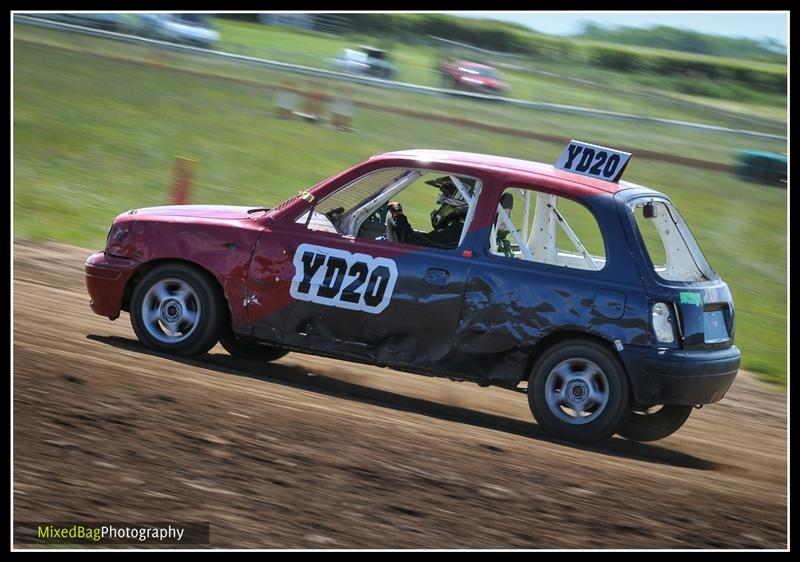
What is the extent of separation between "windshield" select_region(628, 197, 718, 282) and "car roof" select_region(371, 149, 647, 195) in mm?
239

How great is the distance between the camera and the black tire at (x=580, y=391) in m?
7.52

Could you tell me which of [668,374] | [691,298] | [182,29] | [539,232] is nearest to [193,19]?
[182,29]

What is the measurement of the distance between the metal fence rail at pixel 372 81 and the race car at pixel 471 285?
21.2 m

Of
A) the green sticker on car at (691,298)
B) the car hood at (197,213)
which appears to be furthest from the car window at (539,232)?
the car hood at (197,213)

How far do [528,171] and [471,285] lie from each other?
3.23 ft

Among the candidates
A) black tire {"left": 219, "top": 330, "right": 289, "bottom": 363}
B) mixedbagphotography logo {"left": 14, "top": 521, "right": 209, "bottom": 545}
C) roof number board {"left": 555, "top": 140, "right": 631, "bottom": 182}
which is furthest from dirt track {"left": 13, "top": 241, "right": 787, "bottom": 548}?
roof number board {"left": 555, "top": 140, "right": 631, "bottom": 182}

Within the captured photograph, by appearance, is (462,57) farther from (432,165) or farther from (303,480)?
(303,480)

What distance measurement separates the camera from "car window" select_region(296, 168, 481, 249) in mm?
8141

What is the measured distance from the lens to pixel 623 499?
6.48 metres

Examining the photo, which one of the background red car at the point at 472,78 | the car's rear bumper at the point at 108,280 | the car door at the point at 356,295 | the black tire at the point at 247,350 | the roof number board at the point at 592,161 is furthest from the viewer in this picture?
the background red car at the point at 472,78

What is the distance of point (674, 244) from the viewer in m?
8.22

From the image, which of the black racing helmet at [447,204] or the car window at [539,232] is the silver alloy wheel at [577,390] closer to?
the car window at [539,232]

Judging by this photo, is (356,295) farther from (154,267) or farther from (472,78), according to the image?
(472,78)

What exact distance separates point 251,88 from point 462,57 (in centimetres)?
764
